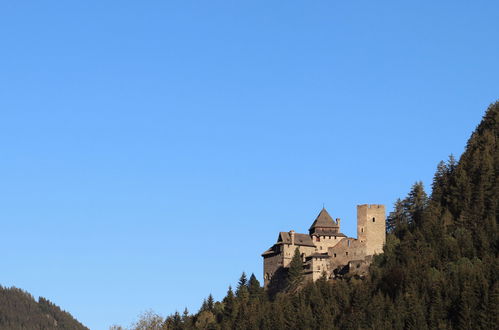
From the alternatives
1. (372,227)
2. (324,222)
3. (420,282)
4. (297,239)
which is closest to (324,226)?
(324,222)

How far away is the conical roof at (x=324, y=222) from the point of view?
13562 centimetres

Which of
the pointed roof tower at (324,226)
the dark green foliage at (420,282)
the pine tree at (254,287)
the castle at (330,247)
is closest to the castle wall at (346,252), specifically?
the castle at (330,247)

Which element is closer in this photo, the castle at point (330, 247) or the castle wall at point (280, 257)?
the castle at point (330, 247)

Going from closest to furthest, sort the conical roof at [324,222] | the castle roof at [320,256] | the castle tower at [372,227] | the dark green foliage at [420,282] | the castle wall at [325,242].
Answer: the dark green foliage at [420,282], the castle tower at [372,227], the castle roof at [320,256], the castle wall at [325,242], the conical roof at [324,222]

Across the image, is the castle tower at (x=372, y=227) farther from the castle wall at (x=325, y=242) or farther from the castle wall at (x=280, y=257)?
the castle wall at (x=280, y=257)

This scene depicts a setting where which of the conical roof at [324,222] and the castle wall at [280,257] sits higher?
the conical roof at [324,222]

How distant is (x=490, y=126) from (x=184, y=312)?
57964mm

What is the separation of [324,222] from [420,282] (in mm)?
21226

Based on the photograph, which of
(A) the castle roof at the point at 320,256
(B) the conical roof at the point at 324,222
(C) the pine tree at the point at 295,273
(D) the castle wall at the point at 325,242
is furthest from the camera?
(B) the conical roof at the point at 324,222

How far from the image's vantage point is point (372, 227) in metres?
126

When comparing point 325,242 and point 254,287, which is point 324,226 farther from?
point 254,287

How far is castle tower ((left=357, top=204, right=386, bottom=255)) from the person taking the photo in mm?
126250

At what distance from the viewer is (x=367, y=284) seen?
120062 millimetres

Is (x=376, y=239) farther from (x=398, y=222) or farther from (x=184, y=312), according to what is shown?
(x=184, y=312)
